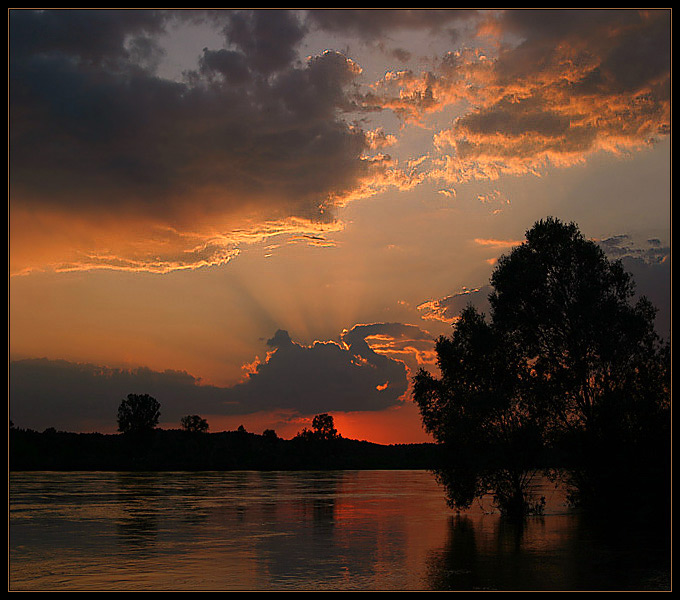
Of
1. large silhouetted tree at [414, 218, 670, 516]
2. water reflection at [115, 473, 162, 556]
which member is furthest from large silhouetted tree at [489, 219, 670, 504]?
water reflection at [115, 473, 162, 556]

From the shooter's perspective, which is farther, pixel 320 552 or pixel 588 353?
pixel 588 353

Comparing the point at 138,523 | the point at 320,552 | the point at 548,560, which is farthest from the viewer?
the point at 138,523

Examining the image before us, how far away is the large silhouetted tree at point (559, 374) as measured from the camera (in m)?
43.7

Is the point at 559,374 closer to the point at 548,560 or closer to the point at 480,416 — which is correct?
the point at 480,416

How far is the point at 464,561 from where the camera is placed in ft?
96.8

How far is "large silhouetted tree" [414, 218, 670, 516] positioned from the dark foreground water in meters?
4.57

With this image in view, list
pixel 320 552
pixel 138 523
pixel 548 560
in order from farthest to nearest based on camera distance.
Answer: pixel 138 523 → pixel 320 552 → pixel 548 560

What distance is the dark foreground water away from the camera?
2503 cm

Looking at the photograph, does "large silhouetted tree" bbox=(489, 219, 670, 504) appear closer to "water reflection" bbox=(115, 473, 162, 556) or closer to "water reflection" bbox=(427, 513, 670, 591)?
"water reflection" bbox=(427, 513, 670, 591)

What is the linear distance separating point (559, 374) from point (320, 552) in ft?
73.1

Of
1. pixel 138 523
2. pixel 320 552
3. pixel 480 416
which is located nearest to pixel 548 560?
pixel 320 552

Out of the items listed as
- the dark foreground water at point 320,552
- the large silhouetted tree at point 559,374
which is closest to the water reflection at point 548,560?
the dark foreground water at point 320,552

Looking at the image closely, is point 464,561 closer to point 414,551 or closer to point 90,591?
point 414,551

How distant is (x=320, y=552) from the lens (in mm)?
32688
